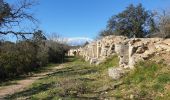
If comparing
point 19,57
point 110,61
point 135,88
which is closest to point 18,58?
point 19,57

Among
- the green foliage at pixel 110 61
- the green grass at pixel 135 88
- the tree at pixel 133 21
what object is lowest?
the green grass at pixel 135 88

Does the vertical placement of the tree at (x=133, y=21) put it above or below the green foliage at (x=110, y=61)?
above

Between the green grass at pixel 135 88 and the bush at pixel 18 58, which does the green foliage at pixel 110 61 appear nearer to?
the bush at pixel 18 58

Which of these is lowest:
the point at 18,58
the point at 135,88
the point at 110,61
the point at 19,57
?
the point at 135,88

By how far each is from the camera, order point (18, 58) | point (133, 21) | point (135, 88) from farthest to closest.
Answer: point (133, 21) < point (18, 58) < point (135, 88)

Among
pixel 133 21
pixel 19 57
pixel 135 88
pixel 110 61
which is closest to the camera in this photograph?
pixel 135 88

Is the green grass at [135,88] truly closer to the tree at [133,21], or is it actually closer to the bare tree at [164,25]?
the bare tree at [164,25]

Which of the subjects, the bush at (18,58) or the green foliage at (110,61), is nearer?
the green foliage at (110,61)

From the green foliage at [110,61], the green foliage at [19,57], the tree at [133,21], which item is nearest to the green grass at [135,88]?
the green foliage at [110,61]

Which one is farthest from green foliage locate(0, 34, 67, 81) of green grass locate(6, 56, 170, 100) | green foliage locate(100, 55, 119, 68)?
green grass locate(6, 56, 170, 100)

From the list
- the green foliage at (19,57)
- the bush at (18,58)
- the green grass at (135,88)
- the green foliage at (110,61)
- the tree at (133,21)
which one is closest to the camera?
the green grass at (135,88)

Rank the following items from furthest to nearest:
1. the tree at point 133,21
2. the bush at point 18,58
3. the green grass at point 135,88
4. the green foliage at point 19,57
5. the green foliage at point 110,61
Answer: the tree at point 133,21 → the bush at point 18,58 → the green foliage at point 19,57 → the green foliage at point 110,61 → the green grass at point 135,88

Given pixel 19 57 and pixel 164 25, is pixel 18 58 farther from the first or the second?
pixel 164 25

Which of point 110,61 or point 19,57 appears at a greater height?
point 19,57
